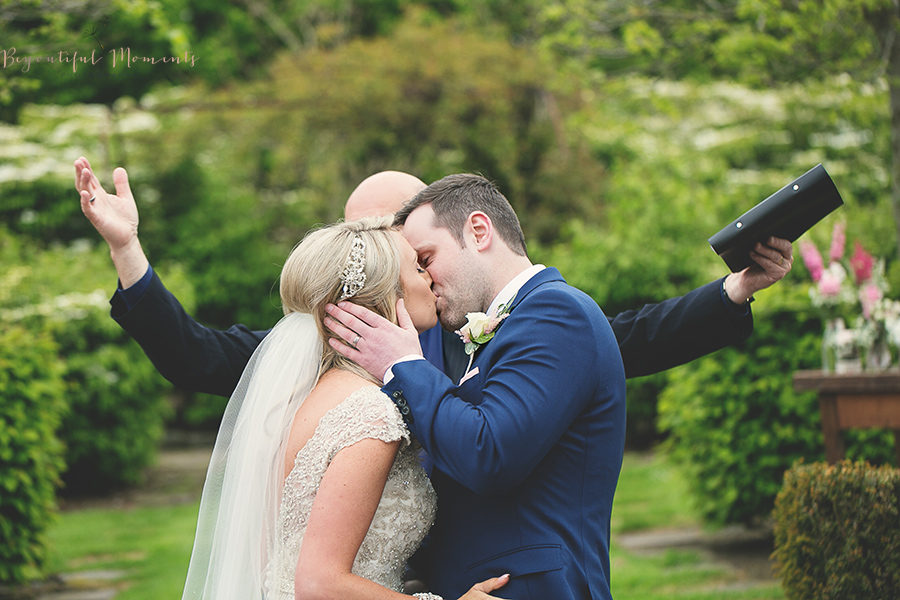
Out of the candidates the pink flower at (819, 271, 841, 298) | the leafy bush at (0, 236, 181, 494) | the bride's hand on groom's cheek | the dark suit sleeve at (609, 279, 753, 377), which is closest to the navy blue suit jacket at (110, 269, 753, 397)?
the dark suit sleeve at (609, 279, 753, 377)

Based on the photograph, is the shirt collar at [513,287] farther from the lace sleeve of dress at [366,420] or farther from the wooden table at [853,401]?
the wooden table at [853,401]

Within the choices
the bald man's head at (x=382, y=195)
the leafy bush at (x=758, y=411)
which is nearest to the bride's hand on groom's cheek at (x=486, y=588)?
the bald man's head at (x=382, y=195)

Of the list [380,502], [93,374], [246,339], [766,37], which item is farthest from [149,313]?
[93,374]

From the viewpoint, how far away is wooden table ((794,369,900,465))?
15.1 ft

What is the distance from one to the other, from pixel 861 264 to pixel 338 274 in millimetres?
4132

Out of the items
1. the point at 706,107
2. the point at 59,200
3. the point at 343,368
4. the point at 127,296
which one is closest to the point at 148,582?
the point at 127,296

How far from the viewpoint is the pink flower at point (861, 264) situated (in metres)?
5.28

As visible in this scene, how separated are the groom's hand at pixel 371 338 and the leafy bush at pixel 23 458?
3.91 m

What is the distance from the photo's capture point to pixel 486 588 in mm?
2168

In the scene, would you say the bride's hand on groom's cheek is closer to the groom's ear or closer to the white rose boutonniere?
the white rose boutonniere

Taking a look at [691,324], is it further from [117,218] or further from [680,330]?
[117,218]

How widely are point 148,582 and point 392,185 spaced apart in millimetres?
4173

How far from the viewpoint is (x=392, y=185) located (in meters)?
3.52

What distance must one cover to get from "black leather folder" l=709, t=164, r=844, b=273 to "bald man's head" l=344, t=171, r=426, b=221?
1374mm
